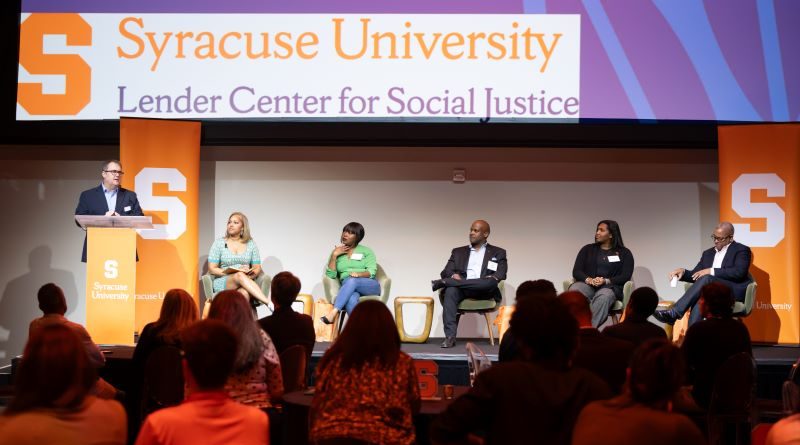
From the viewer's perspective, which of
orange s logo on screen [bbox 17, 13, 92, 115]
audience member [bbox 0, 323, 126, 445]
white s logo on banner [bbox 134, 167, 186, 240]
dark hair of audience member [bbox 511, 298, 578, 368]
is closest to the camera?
audience member [bbox 0, 323, 126, 445]

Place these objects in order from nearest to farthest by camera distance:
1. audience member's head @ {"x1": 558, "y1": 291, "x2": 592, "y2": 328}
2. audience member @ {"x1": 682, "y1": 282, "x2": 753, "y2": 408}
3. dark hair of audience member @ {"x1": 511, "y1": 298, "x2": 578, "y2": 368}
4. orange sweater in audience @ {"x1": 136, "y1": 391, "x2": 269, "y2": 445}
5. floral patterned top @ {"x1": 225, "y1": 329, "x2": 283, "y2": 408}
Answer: orange sweater in audience @ {"x1": 136, "y1": 391, "x2": 269, "y2": 445} < dark hair of audience member @ {"x1": 511, "y1": 298, "x2": 578, "y2": 368} < floral patterned top @ {"x1": 225, "y1": 329, "x2": 283, "y2": 408} < audience member's head @ {"x1": 558, "y1": 291, "x2": 592, "y2": 328} < audience member @ {"x1": 682, "y1": 282, "x2": 753, "y2": 408}

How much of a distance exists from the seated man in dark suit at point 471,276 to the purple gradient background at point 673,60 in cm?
151

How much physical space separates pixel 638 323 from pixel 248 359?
6.56 ft

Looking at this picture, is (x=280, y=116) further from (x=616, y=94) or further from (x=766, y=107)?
(x=766, y=107)

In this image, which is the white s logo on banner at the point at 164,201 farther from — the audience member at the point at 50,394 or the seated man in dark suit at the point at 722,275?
the audience member at the point at 50,394

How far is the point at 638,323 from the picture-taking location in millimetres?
4445

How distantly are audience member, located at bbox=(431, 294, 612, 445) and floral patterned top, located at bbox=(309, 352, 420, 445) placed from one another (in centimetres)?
65

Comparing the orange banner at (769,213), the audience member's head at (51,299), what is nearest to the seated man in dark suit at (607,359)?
the audience member's head at (51,299)

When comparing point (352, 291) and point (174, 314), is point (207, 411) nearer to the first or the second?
point (174, 314)

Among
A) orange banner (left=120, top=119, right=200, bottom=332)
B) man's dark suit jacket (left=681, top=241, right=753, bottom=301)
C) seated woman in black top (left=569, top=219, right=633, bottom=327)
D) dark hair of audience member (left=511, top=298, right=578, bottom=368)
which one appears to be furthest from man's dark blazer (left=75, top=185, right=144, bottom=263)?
dark hair of audience member (left=511, top=298, right=578, bottom=368)

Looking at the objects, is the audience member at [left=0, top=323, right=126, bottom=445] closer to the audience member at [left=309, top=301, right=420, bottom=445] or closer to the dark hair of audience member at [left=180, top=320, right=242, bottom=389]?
the dark hair of audience member at [left=180, top=320, right=242, bottom=389]

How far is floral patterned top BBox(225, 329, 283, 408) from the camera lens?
3.49m

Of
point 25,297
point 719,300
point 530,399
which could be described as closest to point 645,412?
point 530,399

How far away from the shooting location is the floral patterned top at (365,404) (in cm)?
289
